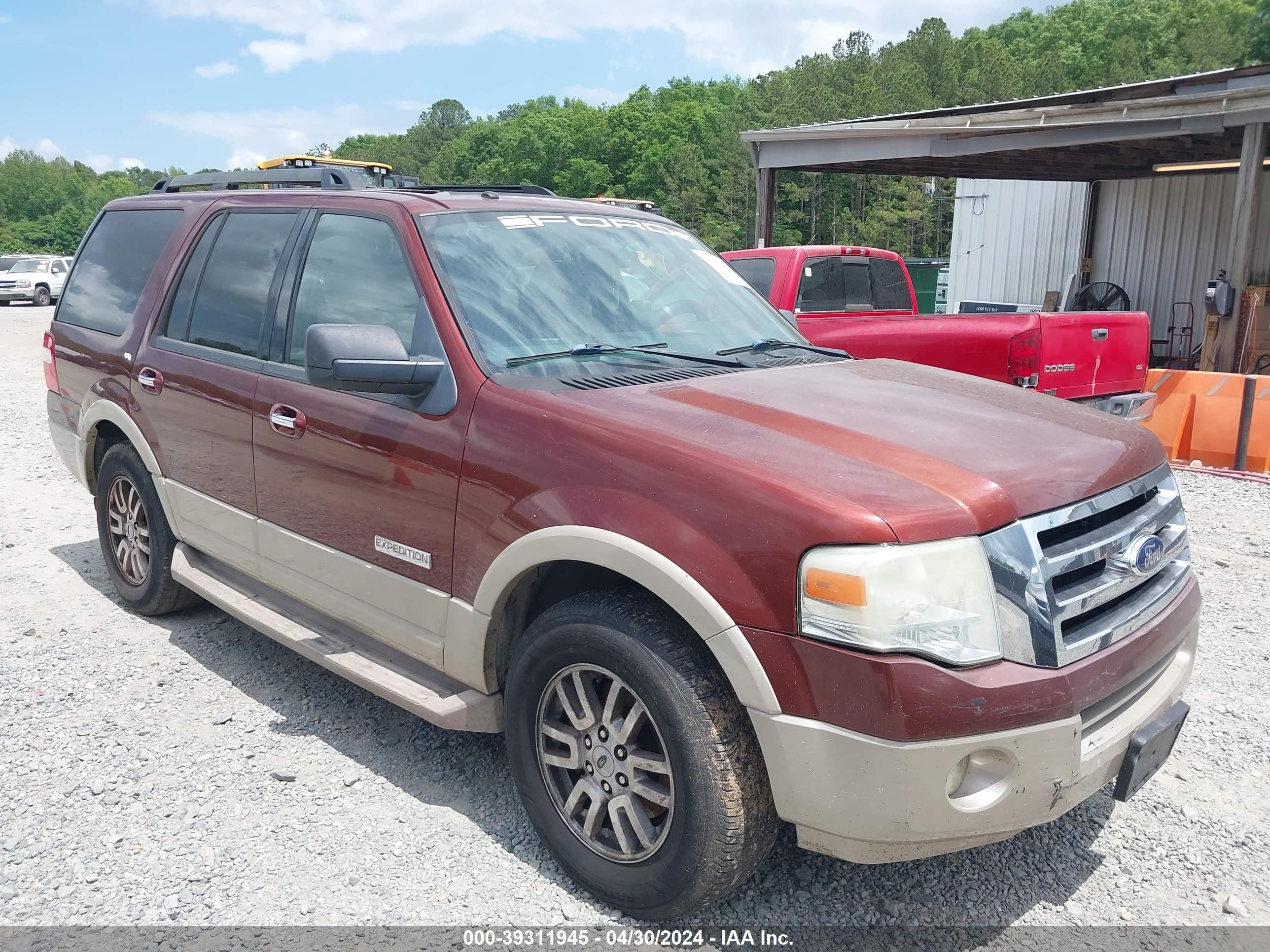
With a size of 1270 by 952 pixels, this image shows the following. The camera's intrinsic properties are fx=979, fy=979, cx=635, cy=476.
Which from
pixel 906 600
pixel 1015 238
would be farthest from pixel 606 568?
pixel 1015 238

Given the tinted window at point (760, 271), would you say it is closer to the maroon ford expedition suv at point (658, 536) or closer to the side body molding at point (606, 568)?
the maroon ford expedition suv at point (658, 536)

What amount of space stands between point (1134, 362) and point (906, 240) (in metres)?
59.5

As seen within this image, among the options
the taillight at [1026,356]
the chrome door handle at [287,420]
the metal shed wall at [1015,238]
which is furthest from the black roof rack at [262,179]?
the metal shed wall at [1015,238]

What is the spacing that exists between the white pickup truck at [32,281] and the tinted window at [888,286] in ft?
113

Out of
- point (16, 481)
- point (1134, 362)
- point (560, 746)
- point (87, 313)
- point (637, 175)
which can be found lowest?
point (16, 481)

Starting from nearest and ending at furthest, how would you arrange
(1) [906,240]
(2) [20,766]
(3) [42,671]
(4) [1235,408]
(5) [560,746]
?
(5) [560,746] → (2) [20,766] → (3) [42,671] → (4) [1235,408] → (1) [906,240]

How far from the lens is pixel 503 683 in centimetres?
313

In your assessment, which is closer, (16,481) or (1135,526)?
(1135,526)

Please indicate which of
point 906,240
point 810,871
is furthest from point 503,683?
point 906,240

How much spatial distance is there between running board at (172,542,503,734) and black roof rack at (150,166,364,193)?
69.9 inches

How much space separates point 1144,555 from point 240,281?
11.6 ft

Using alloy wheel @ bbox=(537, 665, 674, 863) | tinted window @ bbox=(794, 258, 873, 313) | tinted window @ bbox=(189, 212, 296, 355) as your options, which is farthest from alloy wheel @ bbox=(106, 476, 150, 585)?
tinted window @ bbox=(794, 258, 873, 313)

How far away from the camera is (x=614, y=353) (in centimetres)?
334

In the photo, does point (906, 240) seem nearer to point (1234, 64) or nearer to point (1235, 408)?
point (1234, 64)
